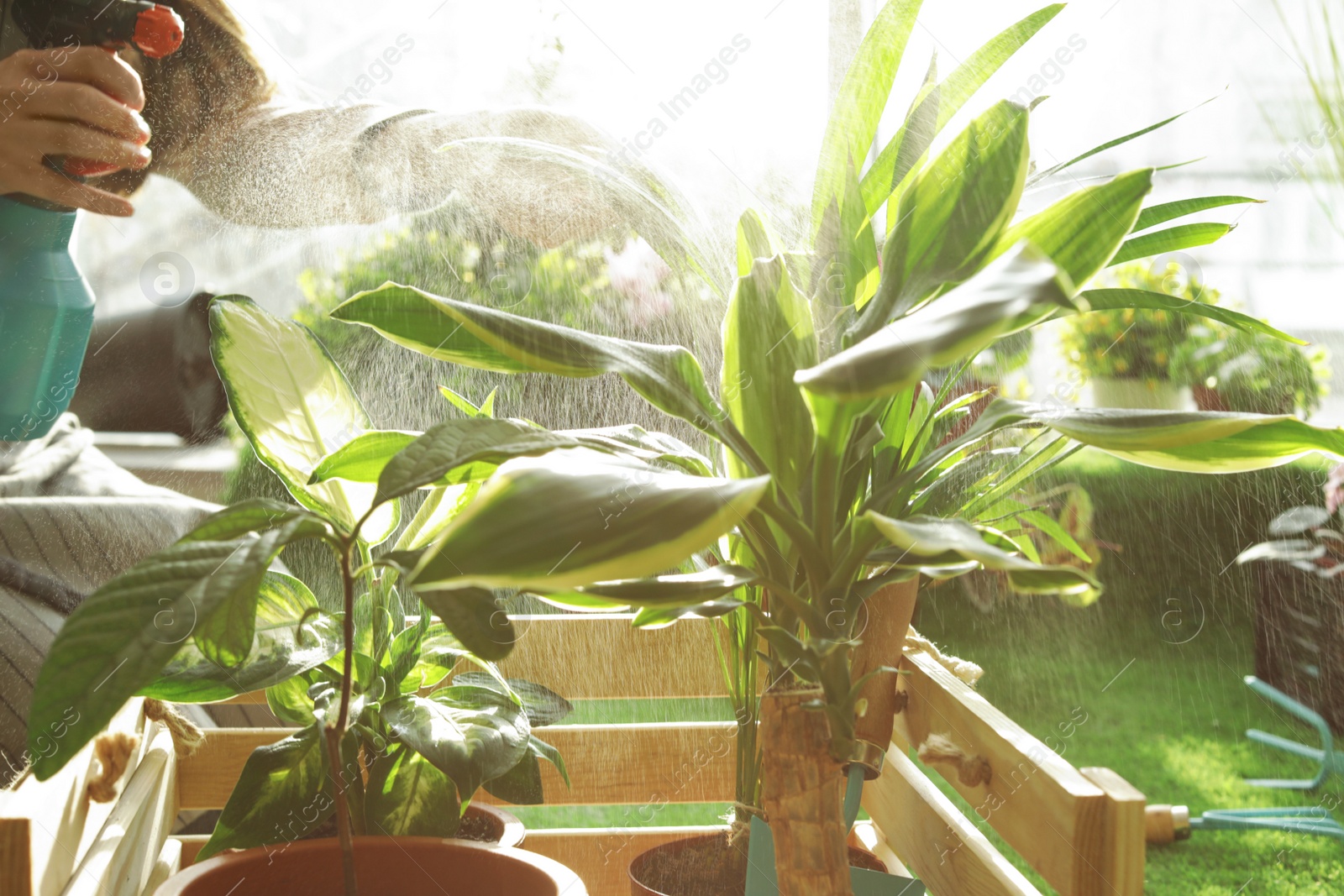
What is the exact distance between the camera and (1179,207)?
40 centimetres

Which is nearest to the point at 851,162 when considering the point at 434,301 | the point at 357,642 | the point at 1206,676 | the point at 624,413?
the point at 434,301

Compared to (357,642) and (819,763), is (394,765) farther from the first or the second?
(819,763)

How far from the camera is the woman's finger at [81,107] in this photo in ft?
1.87

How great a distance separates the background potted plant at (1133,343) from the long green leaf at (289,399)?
88cm

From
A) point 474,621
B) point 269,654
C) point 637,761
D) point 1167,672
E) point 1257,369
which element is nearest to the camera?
point 474,621

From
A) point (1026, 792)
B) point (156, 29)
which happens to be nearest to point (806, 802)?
point (1026, 792)

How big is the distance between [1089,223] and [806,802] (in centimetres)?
25

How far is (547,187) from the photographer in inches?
30.5

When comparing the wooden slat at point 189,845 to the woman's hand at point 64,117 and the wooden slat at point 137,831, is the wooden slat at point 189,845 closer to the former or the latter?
the wooden slat at point 137,831

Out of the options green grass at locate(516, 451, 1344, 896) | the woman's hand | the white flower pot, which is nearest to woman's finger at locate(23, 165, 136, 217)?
the woman's hand

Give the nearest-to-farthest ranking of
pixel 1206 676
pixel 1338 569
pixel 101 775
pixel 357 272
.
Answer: pixel 101 775 → pixel 357 272 → pixel 1338 569 → pixel 1206 676

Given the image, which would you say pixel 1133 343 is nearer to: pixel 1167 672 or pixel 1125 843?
pixel 1167 672

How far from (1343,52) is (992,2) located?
1.06ft

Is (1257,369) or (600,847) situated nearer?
(600,847)
